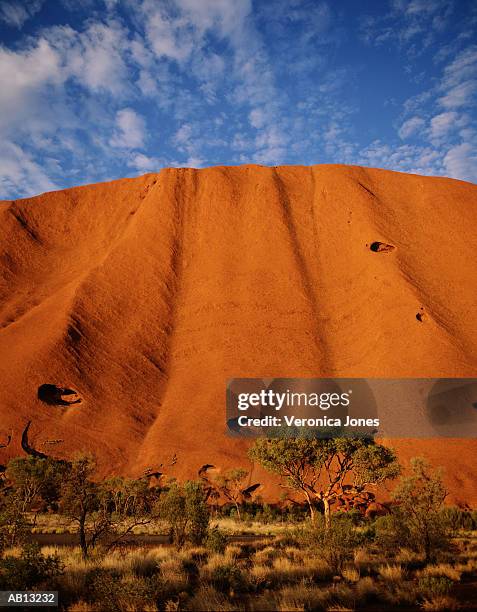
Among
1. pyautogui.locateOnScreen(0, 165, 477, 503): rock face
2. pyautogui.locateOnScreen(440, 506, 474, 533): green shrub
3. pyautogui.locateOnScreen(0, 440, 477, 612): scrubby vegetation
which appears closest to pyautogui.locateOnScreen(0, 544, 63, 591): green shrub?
pyautogui.locateOnScreen(0, 440, 477, 612): scrubby vegetation

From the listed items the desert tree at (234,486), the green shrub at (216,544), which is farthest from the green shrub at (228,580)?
the desert tree at (234,486)

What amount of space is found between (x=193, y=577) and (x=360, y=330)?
34583 millimetres

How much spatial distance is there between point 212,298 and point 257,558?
112 ft

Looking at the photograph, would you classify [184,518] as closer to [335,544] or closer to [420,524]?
[335,544]

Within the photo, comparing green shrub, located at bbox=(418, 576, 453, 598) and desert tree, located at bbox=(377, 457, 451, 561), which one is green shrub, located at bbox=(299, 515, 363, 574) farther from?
green shrub, located at bbox=(418, 576, 453, 598)

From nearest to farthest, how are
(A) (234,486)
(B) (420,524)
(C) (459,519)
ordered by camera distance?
(B) (420,524)
(C) (459,519)
(A) (234,486)

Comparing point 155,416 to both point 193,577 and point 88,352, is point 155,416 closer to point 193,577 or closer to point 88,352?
point 88,352

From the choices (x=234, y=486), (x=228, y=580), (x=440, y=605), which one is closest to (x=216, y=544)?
(x=228, y=580)

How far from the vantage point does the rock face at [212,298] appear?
3534 cm

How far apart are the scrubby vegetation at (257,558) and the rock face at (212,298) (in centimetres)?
1020

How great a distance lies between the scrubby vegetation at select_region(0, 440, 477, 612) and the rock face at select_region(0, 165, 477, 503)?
33.5ft

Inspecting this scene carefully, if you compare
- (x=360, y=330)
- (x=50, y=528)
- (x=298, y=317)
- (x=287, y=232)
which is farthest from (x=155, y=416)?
(x=287, y=232)

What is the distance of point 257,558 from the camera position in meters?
13.8

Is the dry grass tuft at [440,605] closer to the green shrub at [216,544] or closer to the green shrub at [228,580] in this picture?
the green shrub at [228,580]
